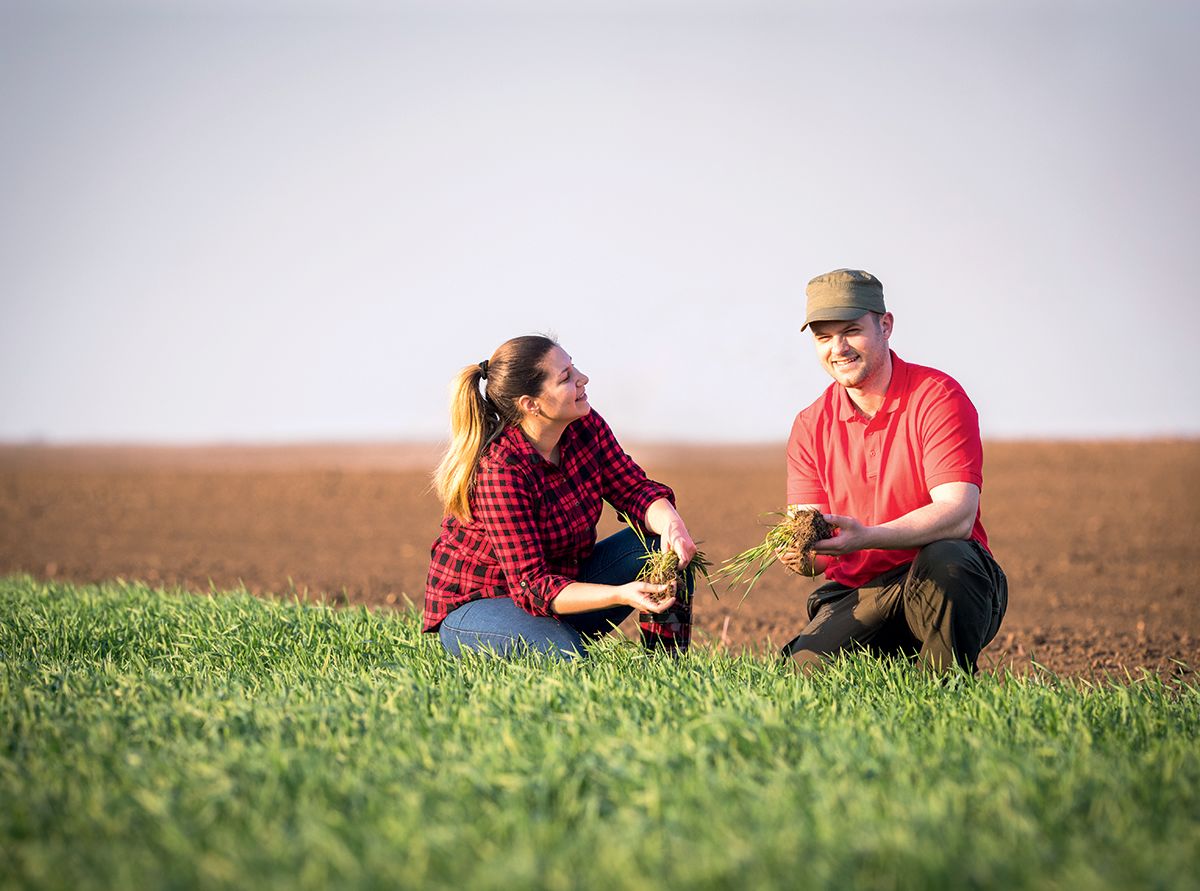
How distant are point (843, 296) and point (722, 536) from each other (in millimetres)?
9788

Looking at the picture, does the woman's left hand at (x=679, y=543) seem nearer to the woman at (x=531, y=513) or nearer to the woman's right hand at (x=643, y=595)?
the woman at (x=531, y=513)

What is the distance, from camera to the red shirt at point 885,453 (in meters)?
4.49

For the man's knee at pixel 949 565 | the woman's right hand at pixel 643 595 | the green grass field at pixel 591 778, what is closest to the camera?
the green grass field at pixel 591 778

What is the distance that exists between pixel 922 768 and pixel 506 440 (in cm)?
223

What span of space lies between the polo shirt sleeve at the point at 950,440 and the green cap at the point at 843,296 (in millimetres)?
465

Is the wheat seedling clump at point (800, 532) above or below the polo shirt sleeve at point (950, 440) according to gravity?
below

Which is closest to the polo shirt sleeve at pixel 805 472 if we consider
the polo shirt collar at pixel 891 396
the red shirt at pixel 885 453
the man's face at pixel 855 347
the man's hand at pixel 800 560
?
the red shirt at pixel 885 453

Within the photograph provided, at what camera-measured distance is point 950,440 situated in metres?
4.46

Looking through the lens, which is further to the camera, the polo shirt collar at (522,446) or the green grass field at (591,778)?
the polo shirt collar at (522,446)

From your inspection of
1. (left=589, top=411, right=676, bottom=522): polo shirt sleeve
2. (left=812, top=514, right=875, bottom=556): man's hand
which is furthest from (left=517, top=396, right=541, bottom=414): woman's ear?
(left=812, top=514, right=875, bottom=556): man's hand

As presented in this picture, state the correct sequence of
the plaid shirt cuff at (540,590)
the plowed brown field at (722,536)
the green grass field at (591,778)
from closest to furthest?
the green grass field at (591,778) → the plaid shirt cuff at (540,590) → the plowed brown field at (722,536)

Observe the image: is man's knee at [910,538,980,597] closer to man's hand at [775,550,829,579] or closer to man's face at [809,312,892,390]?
man's hand at [775,550,829,579]

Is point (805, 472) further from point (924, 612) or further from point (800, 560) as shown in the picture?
point (924, 612)

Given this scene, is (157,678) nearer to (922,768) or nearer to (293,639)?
(293,639)
